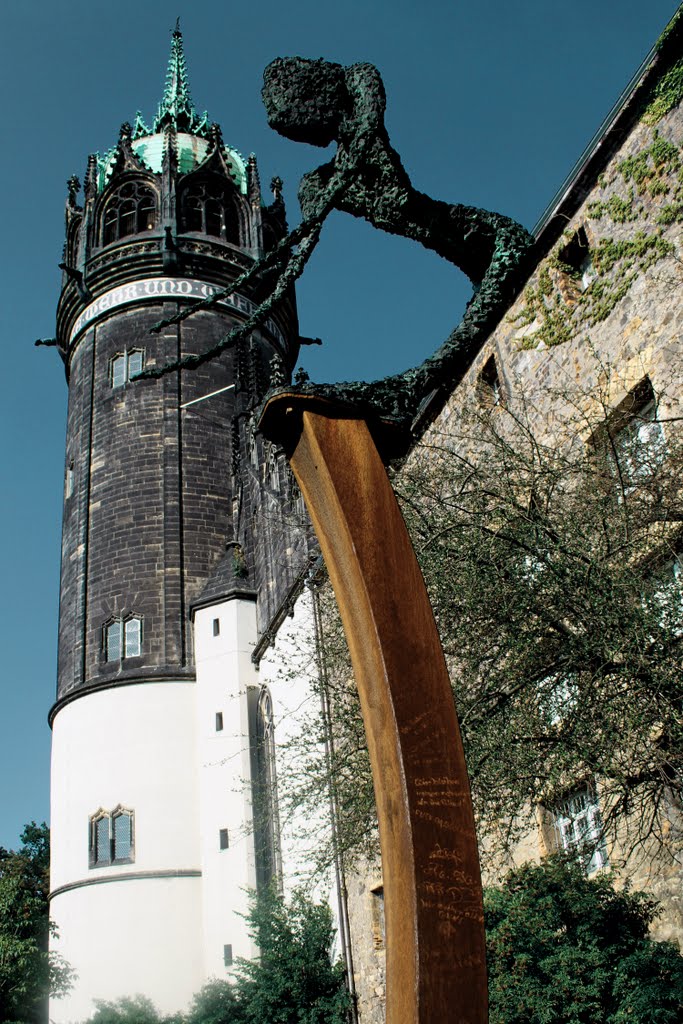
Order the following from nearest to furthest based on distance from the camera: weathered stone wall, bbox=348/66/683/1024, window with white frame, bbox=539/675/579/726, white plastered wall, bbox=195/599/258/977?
window with white frame, bbox=539/675/579/726 < weathered stone wall, bbox=348/66/683/1024 < white plastered wall, bbox=195/599/258/977

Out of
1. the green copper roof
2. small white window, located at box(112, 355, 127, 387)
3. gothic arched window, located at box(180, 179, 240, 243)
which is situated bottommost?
small white window, located at box(112, 355, 127, 387)

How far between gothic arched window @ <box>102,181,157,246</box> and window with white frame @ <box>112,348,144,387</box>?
4.30 m

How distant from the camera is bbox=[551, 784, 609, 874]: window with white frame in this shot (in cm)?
896

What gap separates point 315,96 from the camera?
3529mm

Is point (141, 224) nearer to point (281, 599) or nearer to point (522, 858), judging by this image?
point (281, 599)

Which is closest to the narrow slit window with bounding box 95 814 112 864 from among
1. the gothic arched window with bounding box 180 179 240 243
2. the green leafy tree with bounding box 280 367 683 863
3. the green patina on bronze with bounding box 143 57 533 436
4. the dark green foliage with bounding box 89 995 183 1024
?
the dark green foliage with bounding box 89 995 183 1024

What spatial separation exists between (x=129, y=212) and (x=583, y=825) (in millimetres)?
28075

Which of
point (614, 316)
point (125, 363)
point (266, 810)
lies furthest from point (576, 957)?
point (125, 363)

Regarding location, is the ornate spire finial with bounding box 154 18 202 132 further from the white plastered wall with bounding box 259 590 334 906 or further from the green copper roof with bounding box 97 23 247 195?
the white plastered wall with bounding box 259 590 334 906

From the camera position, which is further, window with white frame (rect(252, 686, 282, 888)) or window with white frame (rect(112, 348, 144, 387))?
window with white frame (rect(112, 348, 144, 387))

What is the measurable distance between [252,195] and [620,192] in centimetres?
2354

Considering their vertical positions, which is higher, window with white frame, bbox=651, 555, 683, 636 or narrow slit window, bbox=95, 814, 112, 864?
narrow slit window, bbox=95, 814, 112, 864

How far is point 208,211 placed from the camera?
109 ft

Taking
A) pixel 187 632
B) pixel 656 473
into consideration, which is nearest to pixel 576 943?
pixel 656 473
